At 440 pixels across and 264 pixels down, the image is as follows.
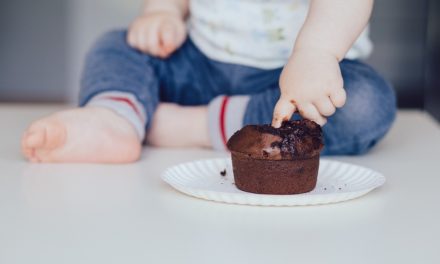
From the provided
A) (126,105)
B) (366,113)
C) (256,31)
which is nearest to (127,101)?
(126,105)

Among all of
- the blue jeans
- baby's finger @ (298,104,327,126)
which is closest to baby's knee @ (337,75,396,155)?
the blue jeans

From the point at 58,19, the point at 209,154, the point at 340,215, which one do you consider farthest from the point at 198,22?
the point at 58,19

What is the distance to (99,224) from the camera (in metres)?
0.89

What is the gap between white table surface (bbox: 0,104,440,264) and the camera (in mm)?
782

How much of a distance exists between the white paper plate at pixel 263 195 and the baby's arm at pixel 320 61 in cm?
9

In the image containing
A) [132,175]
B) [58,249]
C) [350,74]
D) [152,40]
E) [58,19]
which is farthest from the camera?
[58,19]

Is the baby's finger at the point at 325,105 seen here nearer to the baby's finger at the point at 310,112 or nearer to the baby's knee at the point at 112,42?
the baby's finger at the point at 310,112

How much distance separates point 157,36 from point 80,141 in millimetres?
336

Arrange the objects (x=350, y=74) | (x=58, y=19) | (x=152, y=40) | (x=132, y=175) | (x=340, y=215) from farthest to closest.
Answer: (x=58, y=19) < (x=152, y=40) < (x=350, y=74) < (x=132, y=175) < (x=340, y=215)

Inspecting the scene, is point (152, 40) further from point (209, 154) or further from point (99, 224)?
point (99, 224)

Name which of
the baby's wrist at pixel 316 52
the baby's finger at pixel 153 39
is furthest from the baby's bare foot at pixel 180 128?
the baby's wrist at pixel 316 52

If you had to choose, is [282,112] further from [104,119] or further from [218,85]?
[218,85]

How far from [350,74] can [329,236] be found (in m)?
0.49

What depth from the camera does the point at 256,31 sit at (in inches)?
57.7
